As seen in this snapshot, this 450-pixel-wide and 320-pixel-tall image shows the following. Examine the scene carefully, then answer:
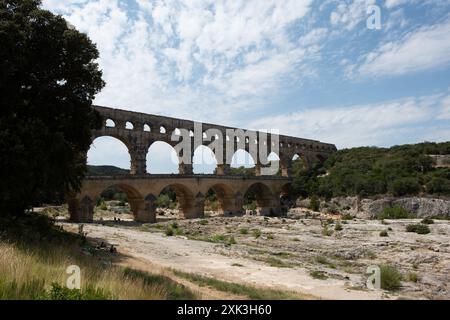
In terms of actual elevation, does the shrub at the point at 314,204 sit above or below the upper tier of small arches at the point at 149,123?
below

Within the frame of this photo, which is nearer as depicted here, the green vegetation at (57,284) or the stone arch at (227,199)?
the green vegetation at (57,284)

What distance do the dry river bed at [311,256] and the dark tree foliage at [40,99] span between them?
4591 millimetres

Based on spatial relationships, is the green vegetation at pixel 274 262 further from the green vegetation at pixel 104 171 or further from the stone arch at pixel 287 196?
the stone arch at pixel 287 196

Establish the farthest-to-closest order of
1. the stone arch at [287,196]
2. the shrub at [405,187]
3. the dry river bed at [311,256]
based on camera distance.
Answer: the stone arch at [287,196] < the shrub at [405,187] < the dry river bed at [311,256]

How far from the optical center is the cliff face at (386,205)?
3828 cm

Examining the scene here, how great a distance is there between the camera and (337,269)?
15.0 meters

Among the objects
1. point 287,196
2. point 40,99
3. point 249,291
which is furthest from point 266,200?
point 249,291

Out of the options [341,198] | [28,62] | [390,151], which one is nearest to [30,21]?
[28,62]

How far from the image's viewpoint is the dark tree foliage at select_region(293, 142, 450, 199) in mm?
43094

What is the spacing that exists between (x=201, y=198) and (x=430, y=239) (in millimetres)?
21187

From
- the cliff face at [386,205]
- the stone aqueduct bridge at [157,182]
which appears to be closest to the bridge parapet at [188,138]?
the stone aqueduct bridge at [157,182]

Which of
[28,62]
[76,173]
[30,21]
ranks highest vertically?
[30,21]
